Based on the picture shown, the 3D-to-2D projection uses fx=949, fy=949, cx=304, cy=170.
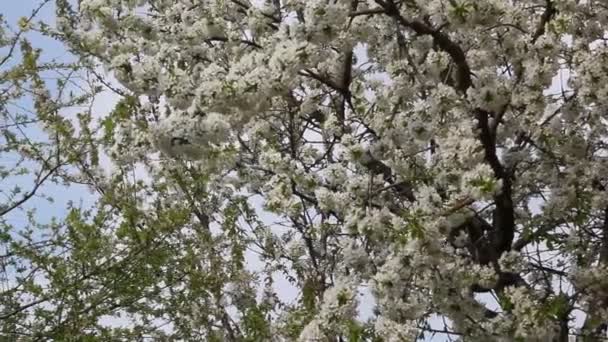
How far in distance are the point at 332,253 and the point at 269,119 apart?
123 cm

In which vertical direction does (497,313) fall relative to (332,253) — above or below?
below

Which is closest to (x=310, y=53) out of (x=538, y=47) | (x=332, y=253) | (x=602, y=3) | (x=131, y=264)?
(x=538, y=47)

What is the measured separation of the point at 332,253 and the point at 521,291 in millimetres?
2505

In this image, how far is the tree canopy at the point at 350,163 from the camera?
5129mm

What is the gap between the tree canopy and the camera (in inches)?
202

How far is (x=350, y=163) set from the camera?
640 centimetres

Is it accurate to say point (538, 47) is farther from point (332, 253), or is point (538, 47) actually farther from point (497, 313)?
point (332, 253)

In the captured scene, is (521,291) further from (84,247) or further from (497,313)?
(84,247)

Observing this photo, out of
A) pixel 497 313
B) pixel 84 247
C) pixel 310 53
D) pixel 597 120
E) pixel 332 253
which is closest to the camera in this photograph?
pixel 310 53

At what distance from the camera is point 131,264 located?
20.4 feet

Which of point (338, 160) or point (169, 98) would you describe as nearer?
point (169, 98)

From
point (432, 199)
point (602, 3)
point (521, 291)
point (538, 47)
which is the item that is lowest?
point (521, 291)

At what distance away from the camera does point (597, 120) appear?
6.48 m

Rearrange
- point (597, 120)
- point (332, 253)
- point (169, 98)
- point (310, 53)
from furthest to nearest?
point (332, 253)
point (597, 120)
point (169, 98)
point (310, 53)
